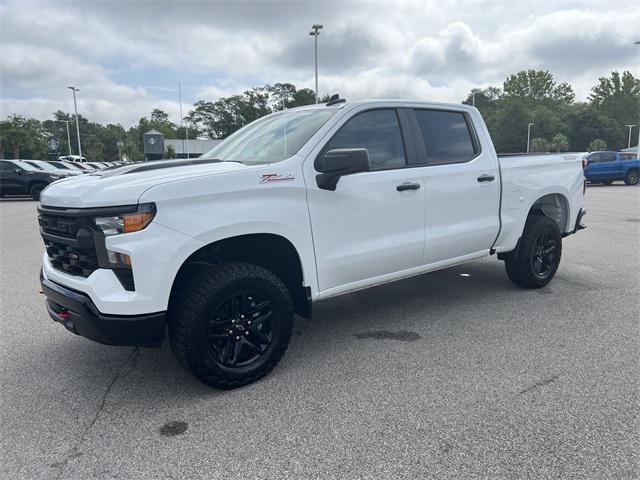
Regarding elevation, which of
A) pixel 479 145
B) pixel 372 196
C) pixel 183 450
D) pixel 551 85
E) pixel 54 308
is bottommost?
pixel 183 450

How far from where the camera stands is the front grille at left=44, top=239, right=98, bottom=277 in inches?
110

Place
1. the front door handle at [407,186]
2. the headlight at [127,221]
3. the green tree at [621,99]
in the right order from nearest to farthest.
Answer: the headlight at [127,221]
the front door handle at [407,186]
the green tree at [621,99]

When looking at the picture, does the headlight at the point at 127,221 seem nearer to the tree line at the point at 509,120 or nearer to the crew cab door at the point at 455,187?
the crew cab door at the point at 455,187

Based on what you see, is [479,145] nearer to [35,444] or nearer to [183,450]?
[183,450]

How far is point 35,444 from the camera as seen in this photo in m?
2.58

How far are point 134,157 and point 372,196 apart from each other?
91338 millimetres

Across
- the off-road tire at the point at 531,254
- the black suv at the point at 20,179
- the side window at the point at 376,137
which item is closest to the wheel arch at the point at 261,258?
the side window at the point at 376,137

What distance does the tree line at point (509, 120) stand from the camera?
69250mm

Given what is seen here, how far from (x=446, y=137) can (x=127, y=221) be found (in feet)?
9.65

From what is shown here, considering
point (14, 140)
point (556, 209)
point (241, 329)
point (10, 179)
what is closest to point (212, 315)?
point (241, 329)

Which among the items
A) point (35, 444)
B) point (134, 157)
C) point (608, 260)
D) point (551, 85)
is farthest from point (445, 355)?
point (551, 85)

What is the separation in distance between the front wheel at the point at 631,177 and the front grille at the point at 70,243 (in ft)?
83.4

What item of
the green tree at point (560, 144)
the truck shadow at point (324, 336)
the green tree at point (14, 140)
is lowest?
the truck shadow at point (324, 336)

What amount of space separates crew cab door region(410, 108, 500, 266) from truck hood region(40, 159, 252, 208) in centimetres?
175
